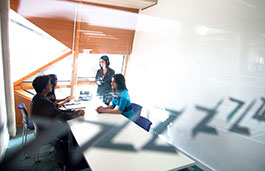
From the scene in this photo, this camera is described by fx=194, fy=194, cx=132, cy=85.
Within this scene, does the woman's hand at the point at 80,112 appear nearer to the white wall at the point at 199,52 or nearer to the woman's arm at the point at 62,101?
the woman's arm at the point at 62,101

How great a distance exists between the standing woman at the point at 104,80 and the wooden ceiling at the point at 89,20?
37cm

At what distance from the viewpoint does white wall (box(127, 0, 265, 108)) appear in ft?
8.38

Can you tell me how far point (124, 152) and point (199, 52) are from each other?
2.15m

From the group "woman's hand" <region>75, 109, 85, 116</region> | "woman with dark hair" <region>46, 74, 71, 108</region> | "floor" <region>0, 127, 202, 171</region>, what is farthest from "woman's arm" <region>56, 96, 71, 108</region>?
"floor" <region>0, 127, 202, 171</region>

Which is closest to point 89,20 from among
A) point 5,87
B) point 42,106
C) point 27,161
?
point 5,87

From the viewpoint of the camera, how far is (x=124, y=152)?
199 centimetres

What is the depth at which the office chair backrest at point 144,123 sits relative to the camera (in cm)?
270

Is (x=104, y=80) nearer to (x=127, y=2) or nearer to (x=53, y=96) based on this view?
(x=53, y=96)

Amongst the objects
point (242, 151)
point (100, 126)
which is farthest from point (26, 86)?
point (242, 151)

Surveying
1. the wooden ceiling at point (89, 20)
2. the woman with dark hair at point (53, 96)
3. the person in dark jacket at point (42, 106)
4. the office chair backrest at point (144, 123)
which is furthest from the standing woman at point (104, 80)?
the person in dark jacket at point (42, 106)

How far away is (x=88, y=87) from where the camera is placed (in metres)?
4.79

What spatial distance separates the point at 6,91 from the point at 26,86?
717 millimetres

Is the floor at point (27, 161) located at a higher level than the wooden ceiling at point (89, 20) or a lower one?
lower

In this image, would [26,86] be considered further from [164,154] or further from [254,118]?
[254,118]
